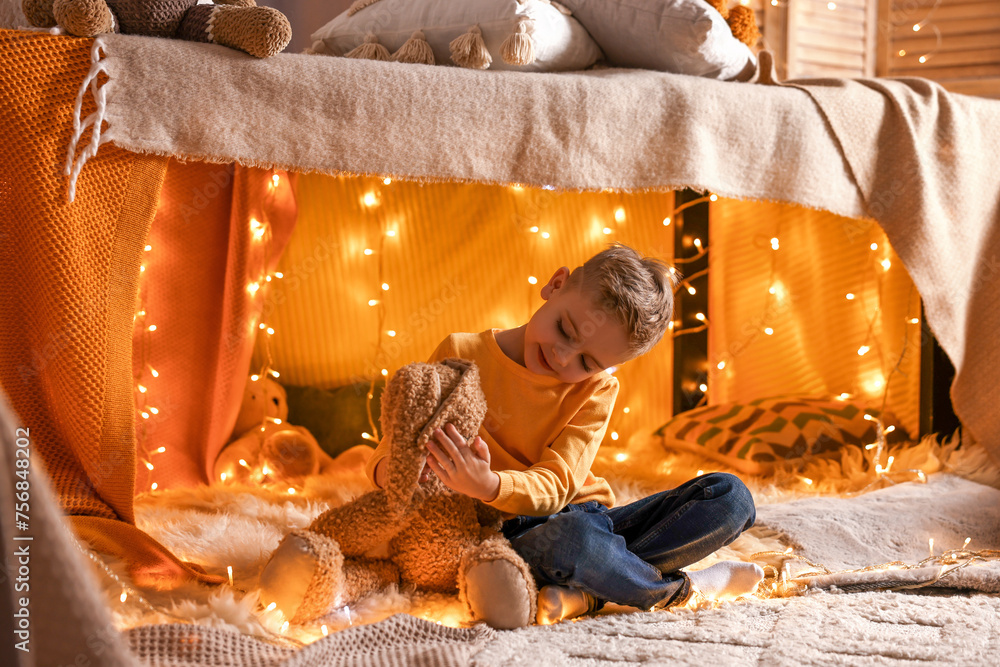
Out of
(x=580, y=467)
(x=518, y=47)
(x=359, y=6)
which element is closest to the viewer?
(x=580, y=467)

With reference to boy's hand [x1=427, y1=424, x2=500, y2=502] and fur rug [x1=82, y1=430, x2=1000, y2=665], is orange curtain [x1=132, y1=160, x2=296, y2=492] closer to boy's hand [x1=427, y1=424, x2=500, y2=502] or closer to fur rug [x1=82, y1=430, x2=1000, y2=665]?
fur rug [x1=82, y1=430, x2=1000, y2=665]

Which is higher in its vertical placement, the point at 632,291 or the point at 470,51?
the point at 470,51

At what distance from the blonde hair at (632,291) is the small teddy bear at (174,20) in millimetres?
479

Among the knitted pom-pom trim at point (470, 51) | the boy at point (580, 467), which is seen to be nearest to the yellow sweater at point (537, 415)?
the boy at point (580, 467)

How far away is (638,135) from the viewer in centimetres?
114

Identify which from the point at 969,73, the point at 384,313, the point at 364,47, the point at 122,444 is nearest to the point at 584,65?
the point at 364,47

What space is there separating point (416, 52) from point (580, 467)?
2.23ft

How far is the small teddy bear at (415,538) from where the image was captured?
2.73ft

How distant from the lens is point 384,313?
4.99ft

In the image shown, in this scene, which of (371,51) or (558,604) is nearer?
(558,604)

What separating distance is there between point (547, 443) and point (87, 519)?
568mm

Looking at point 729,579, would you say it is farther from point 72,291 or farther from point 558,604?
point 72,291

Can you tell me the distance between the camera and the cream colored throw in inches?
37.6

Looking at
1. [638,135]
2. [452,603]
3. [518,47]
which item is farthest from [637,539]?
[518,47]
